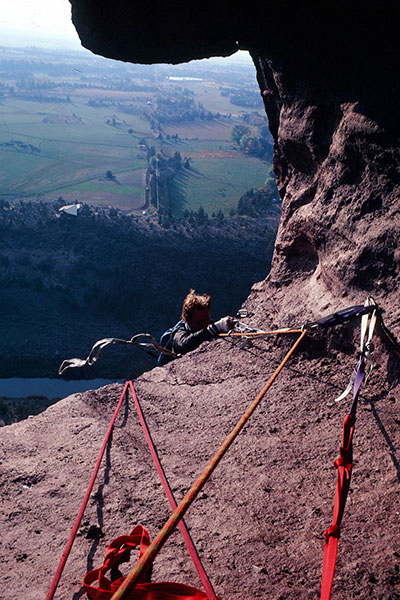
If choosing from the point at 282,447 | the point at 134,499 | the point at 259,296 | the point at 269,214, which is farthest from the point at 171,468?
the point at 269,214

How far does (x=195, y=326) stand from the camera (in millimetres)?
6145

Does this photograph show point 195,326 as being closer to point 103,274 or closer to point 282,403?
point 282,403

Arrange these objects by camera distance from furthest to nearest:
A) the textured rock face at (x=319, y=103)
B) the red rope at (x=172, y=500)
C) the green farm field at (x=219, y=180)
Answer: the green farm field at (x=219, y=180)
the textured rock face at (x=319, y=103)
the red rope at (x=172, y=500)

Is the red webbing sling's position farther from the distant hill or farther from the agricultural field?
the agricultural field

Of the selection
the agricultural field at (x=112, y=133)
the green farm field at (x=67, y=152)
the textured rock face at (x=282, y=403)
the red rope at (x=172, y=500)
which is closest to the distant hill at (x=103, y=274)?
the agricultural field at (x=112, y=133)

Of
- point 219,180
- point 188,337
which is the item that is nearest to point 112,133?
point 219,180

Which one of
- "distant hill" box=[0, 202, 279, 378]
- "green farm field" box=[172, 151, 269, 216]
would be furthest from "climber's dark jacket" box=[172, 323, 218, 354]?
"green farm field" box=[172, 151, 269, 216]

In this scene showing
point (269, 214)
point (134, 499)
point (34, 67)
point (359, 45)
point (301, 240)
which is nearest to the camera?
point (134, 499)

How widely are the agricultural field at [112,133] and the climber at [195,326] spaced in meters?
39.8

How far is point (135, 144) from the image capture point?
7244 cm

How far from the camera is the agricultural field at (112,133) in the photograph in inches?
2119

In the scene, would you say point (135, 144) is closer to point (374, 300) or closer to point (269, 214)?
point (269, 214)

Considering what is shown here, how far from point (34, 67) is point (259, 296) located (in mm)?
112409

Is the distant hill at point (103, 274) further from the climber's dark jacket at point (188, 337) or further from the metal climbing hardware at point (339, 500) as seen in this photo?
the metal climbing hardware at point (339, 500)
